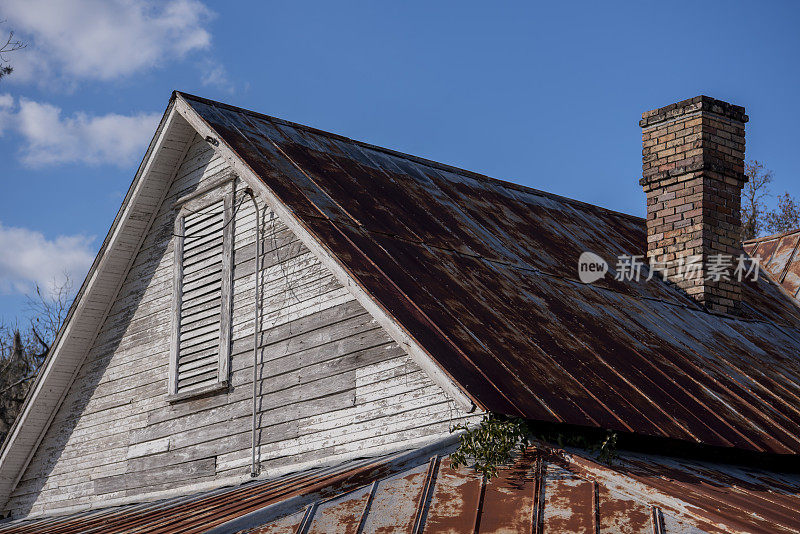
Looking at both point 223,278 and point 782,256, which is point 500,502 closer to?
point 223,278

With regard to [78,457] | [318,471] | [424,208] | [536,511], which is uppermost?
[424,208]

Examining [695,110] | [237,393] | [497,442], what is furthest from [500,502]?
[695,110]

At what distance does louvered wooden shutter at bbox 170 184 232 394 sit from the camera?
10562mm

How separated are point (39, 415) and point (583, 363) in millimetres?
7485

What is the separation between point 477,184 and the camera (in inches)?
546

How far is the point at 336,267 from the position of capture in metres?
8.65

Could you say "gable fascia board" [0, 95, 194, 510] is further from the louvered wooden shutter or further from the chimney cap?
the chimney cap

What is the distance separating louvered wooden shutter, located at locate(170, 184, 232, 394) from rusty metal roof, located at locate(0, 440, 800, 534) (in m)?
3.29

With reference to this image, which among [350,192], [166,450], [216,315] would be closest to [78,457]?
[166,450]

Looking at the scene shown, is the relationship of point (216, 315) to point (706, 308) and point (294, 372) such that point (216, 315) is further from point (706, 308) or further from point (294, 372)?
point (706, 308)

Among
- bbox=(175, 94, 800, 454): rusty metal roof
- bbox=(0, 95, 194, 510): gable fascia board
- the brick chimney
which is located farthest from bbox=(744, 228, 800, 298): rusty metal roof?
bbox=(0, 95, 194, 510): gable fascia board

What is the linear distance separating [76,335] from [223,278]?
2.89 meters

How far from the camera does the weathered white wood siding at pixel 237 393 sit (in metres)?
8.52

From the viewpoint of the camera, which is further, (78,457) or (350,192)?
(78,457)
